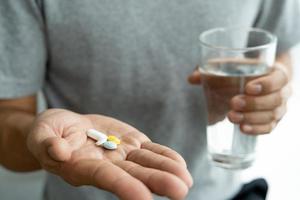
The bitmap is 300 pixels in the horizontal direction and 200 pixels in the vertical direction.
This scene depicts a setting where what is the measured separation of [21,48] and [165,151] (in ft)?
1.03

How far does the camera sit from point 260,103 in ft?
2.17

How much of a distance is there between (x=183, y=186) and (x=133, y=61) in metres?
0.34

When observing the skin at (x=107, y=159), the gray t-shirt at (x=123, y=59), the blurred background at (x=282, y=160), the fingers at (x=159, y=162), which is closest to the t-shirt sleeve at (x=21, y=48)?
the gray t-shirt at (x=123, y=59)

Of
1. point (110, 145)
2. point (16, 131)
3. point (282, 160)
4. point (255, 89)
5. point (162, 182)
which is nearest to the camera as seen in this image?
point (162, 182)

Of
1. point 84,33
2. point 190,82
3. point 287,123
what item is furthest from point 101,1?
point 287,123

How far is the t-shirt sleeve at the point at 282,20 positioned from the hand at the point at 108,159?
0.33 metres

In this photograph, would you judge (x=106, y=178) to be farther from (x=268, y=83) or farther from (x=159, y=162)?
(x=268, y=83)

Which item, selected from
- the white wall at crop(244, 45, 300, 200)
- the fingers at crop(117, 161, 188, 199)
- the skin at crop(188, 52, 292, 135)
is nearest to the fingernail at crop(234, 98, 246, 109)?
the skin at crop(188, 52, 292, 135)

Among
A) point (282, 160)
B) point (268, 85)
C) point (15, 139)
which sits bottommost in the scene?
point (282, 160)

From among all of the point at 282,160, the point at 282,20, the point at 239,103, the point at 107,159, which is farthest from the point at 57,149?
the point at 282,160

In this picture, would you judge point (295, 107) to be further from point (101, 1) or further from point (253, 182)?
point (101, 1)

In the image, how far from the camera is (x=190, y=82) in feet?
2.28

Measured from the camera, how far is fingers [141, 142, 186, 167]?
462 millimetres

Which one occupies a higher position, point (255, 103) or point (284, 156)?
point (255, 103)
